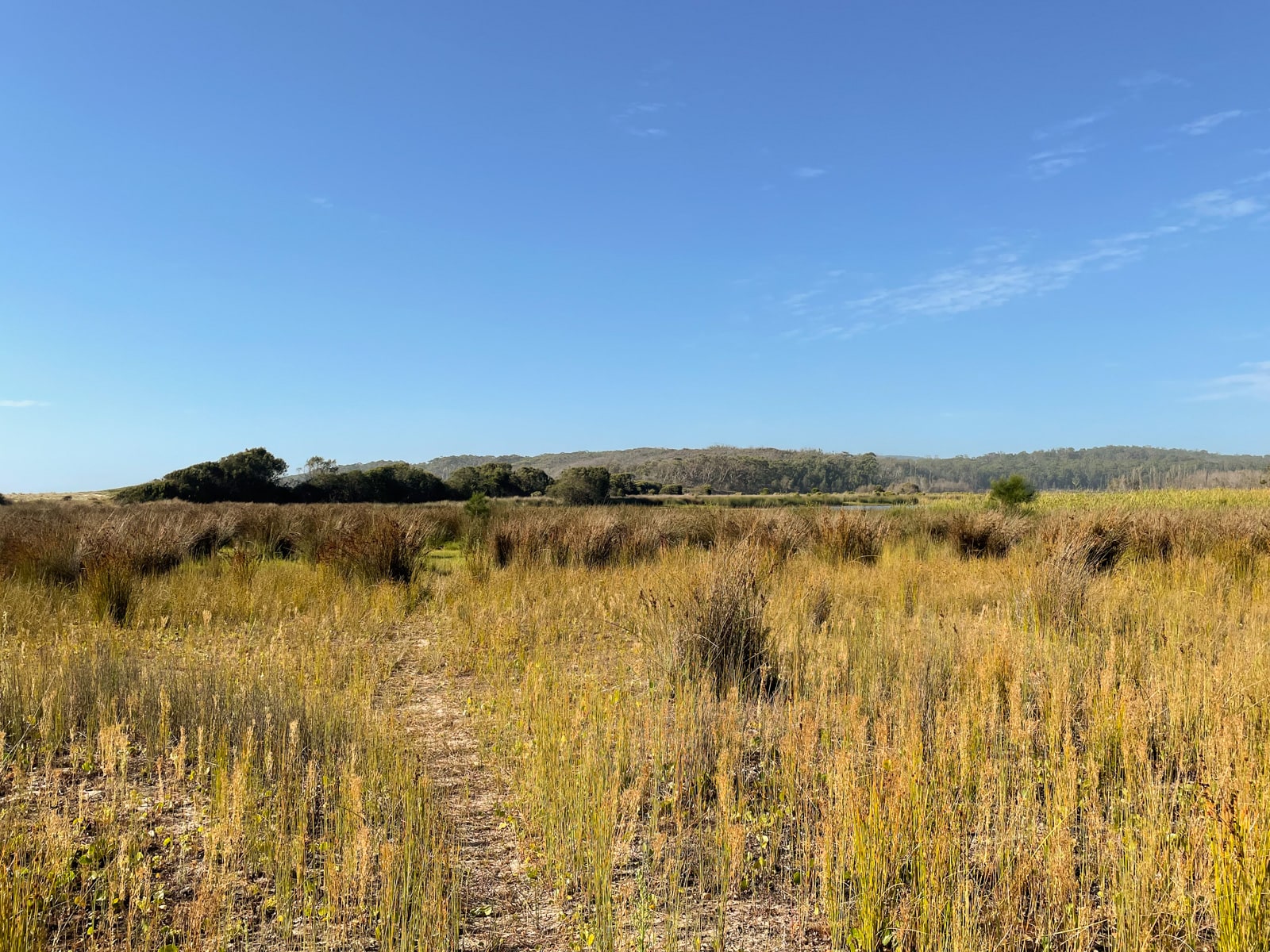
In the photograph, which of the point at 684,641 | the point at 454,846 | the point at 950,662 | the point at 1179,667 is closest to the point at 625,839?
the point at 454,846

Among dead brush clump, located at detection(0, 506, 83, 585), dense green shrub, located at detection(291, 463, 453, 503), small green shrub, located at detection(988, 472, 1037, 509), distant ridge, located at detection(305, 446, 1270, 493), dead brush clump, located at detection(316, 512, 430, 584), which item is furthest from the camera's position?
distant ridge, located at detection(305, 446, 1270, 493)

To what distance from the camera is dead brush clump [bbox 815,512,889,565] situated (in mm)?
10961

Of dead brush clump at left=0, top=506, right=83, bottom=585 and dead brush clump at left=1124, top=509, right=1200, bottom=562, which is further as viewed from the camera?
dead brush clump at left=1124, top=509, right=1200, bottom=562

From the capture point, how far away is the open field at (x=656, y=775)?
7.52ft

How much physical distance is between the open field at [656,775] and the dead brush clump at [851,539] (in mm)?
4044

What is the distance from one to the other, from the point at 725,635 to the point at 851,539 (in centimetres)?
718

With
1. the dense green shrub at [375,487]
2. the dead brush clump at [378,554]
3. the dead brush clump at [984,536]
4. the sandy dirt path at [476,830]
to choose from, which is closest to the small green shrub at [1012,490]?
the dead brush clump at [984,536]

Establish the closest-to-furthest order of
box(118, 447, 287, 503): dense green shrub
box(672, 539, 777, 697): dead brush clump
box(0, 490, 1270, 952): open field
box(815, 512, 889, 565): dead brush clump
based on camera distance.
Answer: box(0, 490, 1270, 952): open field
box(672, 539, 777, 697): dead brush clump
box(815, 512, 889, 565): dead brush clump
box(118, 447, 287, 503): dense green shrub

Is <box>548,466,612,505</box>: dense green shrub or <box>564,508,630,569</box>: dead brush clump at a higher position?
<box>548,466,612,505</box>: dense green shrub

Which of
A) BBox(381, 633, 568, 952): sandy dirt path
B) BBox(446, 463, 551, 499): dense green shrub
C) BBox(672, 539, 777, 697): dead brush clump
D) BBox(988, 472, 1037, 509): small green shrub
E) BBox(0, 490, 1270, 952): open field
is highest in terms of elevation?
BBox(446, 463, 551, 499): dense green shrub

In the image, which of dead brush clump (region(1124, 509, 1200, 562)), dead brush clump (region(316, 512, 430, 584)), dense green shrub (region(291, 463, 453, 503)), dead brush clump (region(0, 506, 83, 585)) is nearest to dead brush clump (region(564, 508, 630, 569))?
dead brush clump (region(316, 512, 430, 584))

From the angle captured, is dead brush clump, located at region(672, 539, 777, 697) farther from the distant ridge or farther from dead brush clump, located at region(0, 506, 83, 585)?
the distant ridge

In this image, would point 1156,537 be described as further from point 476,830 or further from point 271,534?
point 271,534

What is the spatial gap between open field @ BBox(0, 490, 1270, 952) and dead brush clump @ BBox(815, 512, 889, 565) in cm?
404
